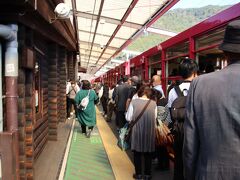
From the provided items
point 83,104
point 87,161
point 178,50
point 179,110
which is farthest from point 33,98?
point 83,104

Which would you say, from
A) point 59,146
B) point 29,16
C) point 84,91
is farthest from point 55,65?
point 29,16

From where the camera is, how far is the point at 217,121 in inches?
77.2

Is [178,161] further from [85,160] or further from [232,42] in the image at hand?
[85,160]

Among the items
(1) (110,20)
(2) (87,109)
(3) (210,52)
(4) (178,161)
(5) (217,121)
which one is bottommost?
(4) (178,161)

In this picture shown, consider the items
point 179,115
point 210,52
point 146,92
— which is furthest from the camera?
point 146,92

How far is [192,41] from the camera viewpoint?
5898 mm

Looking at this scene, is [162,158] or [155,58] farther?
[155,58]

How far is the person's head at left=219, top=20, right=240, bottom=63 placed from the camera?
196 cm

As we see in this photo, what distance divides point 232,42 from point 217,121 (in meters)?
0.45

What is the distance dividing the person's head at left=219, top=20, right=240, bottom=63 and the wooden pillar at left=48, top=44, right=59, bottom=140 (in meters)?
7.18

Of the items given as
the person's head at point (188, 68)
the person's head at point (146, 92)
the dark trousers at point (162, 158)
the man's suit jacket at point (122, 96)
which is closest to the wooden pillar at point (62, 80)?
the man's suit jacket at point (122, 96)

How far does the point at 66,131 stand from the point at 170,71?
15.0 ft

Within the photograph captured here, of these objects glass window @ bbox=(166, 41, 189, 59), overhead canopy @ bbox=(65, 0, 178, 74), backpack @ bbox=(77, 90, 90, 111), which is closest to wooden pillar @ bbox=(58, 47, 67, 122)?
overhead canopy @ bbox=(65, 0, 178, 74)

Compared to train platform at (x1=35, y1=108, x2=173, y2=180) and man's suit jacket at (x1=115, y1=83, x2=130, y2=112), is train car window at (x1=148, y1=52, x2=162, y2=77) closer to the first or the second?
man's suit jacket at (x1=115, y1=83, x2=130, y2=112)
